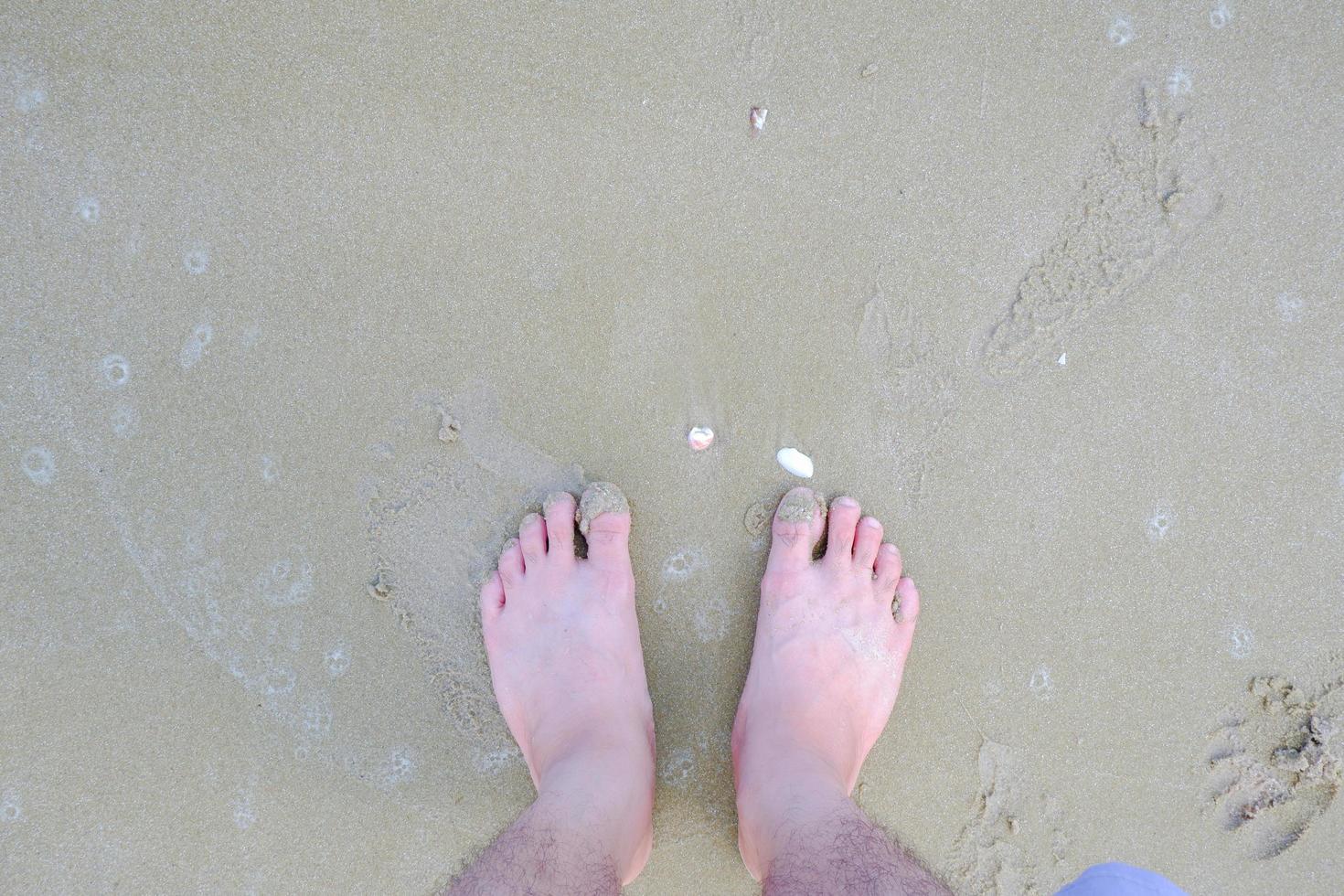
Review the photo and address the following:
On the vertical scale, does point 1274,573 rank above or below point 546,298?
below

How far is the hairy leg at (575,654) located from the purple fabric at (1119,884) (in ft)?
2.98

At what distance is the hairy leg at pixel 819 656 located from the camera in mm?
1853

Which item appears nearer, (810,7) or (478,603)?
(810,7)

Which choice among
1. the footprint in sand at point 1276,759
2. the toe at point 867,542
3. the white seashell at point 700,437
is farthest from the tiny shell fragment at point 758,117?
the footprint in sand at point 1276,759

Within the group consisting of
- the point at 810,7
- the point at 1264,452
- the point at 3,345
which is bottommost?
the point at 3,345

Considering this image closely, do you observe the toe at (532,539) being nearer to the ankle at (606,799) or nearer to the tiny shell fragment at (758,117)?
the ankle at (606,799)

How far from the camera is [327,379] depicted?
1889 millimetres

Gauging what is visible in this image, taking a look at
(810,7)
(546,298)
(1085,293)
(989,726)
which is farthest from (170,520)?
(1085,293)

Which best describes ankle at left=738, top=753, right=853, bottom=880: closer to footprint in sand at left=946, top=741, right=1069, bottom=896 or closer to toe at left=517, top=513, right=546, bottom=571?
footprint in sand at left=946, top=741, right=1069, bottom=896

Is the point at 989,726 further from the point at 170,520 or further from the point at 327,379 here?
the point at 170,520

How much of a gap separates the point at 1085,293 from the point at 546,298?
1.30 meters

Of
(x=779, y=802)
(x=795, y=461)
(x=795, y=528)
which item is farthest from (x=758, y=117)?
(x=779, y=802)

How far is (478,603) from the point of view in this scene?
1968 millimetres

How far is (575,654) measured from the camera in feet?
6.55
